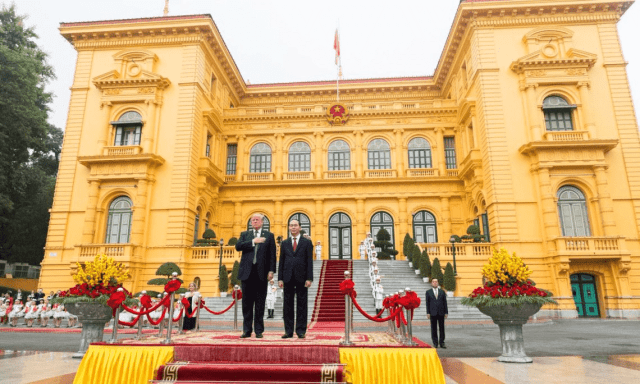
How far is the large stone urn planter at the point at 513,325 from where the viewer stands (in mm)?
7793

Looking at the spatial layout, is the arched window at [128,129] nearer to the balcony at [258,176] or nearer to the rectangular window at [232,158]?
the rectangular window at [232,158]

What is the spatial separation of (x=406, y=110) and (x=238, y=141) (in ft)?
42.2

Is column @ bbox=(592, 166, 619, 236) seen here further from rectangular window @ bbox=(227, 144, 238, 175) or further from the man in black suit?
rectangular window @ bbox=(227, 144, 238, 175)

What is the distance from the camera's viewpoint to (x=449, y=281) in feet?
63.7

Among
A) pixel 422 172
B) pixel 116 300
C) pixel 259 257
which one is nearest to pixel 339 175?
pixel 422 172

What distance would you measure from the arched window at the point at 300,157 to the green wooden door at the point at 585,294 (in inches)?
708

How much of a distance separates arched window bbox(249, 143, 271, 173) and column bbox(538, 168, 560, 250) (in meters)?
18.0

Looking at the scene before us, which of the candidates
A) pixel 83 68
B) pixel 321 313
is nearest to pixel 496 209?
pixel 321 313

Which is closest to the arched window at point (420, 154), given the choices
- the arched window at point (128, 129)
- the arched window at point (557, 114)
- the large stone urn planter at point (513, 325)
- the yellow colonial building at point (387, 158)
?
the yellow colonial building at point (387, 158)

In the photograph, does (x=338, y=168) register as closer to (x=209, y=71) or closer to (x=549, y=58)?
(x=209, y=71)

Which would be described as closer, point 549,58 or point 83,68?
point 549,58

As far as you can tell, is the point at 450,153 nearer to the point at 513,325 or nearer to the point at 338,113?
the point at 338,113

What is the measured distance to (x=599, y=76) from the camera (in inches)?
896

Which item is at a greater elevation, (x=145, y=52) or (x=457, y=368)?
(x=145, y=52)
